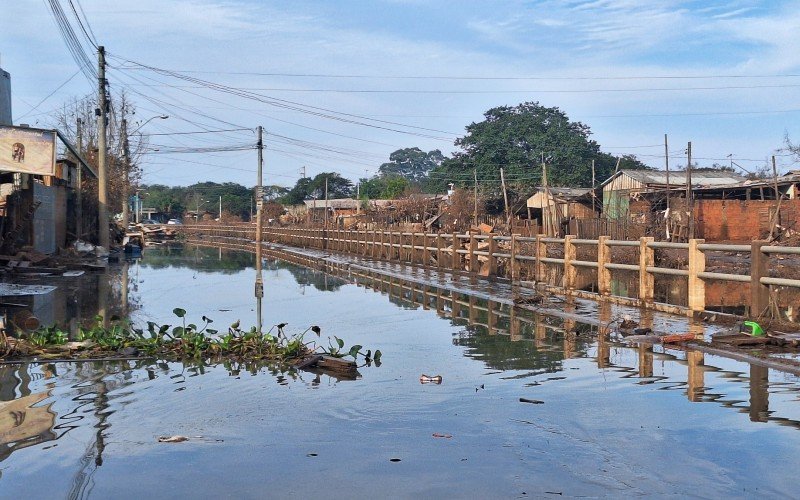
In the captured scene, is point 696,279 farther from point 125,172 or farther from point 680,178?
point 125,172

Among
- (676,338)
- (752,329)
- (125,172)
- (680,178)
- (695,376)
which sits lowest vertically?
(695,376)

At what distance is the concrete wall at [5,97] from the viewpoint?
131 feet

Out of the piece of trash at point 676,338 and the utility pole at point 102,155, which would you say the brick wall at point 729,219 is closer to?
the utility pole at point 102,155

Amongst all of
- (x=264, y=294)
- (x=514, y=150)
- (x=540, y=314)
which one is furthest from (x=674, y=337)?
(x=514, y=150)

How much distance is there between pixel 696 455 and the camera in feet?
19.7

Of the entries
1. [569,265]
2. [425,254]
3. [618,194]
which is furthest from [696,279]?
[618,194]

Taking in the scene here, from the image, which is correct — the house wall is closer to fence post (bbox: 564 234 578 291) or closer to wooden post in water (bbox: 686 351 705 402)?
fence post (bbox: 564 234 578 291)

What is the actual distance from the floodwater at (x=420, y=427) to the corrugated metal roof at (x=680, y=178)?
39.0 metres

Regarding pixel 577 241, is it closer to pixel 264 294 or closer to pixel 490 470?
pixel 264 294

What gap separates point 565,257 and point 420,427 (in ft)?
45.0

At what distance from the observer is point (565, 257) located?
66.0ft

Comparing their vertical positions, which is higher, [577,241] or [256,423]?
[577,241]

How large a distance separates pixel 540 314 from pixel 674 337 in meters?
4.70

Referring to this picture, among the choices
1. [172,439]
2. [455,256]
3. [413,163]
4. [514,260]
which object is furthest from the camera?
[413,163]
